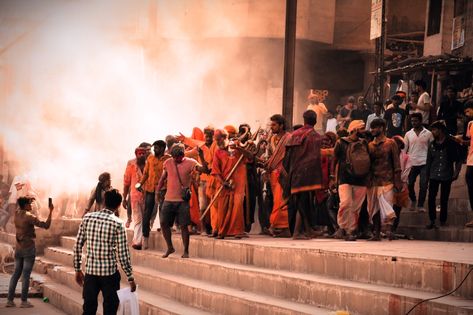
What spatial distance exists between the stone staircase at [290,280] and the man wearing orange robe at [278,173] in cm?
56

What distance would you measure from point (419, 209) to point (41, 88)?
21105 mm

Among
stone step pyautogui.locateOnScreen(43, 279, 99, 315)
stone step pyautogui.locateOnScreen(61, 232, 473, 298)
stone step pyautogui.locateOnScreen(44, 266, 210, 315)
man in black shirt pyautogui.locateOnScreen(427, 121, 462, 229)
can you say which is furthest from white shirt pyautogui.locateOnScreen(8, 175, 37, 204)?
man in black shirt pyautogui.locateOnScreen(427, 121, 462, 229)

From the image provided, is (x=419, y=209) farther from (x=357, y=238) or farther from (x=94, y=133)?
(x=94, y=133)

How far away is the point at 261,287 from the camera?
12.8 meters

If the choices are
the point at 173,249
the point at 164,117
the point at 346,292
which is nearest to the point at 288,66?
the point at 173,249

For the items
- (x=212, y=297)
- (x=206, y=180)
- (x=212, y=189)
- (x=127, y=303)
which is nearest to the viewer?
(x=127, y=303)

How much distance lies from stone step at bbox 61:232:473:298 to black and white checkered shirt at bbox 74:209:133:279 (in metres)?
2.49

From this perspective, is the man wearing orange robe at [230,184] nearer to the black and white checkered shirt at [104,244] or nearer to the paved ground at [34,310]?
the paved ground at [34,310]

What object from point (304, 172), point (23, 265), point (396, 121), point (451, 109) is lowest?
point (23, 265)

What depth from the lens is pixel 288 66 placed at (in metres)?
17.9

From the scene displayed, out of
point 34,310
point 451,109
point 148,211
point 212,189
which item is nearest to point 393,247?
point 212,189

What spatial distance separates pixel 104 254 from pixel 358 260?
110 inches

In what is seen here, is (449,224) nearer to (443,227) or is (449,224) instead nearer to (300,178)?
(443,227)

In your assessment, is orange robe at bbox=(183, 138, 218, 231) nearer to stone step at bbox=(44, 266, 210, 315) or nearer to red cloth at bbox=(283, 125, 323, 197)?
stone step at bbox=(44, 266, 210, 315)
